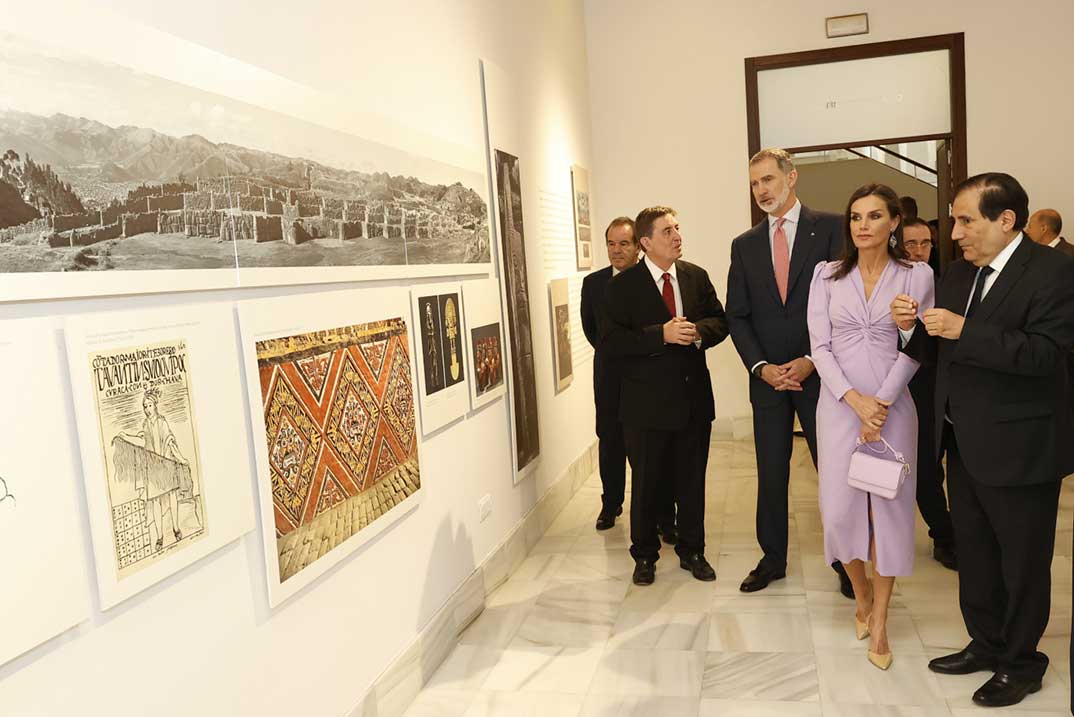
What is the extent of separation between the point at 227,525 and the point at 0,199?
1.05 m

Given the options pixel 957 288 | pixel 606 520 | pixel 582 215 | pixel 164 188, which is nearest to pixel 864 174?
pixel 582 215

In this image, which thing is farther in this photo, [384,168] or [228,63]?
[384,168]

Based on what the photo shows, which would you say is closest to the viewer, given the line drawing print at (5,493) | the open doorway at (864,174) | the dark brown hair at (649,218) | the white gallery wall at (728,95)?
the line drawing print at (5,493)

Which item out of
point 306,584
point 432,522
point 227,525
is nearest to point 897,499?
point 432,522

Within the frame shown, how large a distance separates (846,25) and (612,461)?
463 centimetres

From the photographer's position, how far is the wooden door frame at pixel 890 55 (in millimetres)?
7461

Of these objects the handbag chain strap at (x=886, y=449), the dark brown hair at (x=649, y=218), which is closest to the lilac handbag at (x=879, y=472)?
the handbag chain strap at (x=886, y=449)

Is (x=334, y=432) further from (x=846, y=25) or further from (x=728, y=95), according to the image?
(x=846, y=25)

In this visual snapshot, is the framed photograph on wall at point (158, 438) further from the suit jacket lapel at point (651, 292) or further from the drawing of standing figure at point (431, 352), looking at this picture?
the suit jacket lapel at point (651, 292)

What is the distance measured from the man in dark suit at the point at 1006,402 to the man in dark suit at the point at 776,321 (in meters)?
0.91

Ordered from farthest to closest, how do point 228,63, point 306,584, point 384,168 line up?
point 384,168
point 306,584
point 228,63

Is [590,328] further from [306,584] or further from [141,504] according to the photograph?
[141,504]

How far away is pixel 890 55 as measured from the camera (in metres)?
7.63

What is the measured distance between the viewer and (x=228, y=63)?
2.55 m
